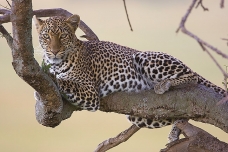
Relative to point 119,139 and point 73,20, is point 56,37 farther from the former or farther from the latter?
point 119,139

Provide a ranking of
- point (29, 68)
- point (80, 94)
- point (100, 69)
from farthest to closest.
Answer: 1. point (100, 69)
2. point (80, 94)
3. point (29, 68)

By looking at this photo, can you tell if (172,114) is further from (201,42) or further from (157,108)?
(201,42)

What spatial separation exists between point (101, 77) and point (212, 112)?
3.93ft

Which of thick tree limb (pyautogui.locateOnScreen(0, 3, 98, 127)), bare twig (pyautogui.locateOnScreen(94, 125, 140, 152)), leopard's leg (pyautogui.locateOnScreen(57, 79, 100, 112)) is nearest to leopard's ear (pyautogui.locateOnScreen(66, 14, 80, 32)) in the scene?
leopard's leg (pyautogui.locateOnScreen(57, 79, 100, 112))

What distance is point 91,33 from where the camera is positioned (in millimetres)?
5488

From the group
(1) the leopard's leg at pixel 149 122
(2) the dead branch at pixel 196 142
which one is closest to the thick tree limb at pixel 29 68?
(1) the leopard's leg at pixel 149 122

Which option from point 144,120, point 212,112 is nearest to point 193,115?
point 212,112

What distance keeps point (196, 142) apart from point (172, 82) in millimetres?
623

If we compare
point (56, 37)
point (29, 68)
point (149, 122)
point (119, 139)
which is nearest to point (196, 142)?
point (149, 122)

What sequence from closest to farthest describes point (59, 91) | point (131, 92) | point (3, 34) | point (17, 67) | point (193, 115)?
point (17, 67) < point (3, 34) < point (59, 91) < point (193, 115) < point (131, 92)

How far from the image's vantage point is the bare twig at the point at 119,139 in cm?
515

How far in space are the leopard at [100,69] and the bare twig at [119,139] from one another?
41 centimetres

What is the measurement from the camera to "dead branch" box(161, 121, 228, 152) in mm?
4273

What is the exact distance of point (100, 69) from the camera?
469cm
